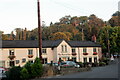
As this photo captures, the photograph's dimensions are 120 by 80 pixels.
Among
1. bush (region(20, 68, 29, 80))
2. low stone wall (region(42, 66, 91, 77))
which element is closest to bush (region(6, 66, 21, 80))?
bush (region(20, 68, 29, 80))

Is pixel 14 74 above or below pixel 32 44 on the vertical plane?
below

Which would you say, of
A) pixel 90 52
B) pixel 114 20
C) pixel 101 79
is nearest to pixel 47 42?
pixel 90 52

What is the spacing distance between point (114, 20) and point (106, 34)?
3926 centimetres

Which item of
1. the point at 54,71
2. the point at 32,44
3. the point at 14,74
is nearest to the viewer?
the point at 14,74

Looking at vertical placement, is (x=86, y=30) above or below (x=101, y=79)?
above

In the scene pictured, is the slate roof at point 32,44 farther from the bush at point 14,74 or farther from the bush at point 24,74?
the bush at point 24,74

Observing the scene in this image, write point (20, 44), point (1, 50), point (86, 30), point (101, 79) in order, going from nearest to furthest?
point (101, 79), point (1, 50), point (20, 44), point (86, 30)

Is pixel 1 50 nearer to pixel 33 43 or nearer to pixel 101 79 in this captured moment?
pixel 33 43

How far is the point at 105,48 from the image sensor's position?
67.6 meters

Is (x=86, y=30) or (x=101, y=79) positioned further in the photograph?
(x=86, y=30)

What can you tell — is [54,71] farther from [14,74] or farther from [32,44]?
[32,44]

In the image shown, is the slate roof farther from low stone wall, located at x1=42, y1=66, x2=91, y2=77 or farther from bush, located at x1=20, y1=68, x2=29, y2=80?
bush, located at x1=20, y1=68, x2=29, y2=80

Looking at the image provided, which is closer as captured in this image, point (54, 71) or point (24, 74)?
point (24, 74)

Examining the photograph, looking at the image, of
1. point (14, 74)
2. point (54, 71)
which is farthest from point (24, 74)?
point (54, 71)
